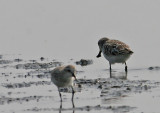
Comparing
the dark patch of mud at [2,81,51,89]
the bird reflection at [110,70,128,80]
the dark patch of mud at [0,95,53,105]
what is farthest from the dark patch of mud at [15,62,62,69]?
the dark patch of mud at [0,95,53,105]

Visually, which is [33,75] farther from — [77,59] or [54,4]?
[54,4]

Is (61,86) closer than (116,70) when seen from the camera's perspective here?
Yes

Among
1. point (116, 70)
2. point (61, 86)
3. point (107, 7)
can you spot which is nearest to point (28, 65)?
point (116, 70)

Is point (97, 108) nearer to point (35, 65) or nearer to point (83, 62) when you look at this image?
point (35, 65)

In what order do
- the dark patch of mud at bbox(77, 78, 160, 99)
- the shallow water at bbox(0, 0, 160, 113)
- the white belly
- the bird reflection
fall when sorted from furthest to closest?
the white belly < the bird reflection < the dark patch of mud at bbox(77, 78, 160, 99) < the shallow water at bbox(0, 0, 160, 113)

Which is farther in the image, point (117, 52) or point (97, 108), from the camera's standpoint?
point (117, 52)

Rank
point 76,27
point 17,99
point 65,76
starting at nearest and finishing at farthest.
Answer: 1. point 17,99
2. point 65,76
3. point 76,27

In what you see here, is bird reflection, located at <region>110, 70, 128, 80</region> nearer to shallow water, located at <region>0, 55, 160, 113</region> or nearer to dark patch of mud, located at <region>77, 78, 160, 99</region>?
shallow water, located at <region>0, 55, 160, 113</region>

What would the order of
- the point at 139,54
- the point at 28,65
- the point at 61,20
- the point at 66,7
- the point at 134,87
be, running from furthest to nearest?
the point at 66,7, the point at 61,20, the point at 139,54, the point at 28,65, the point at 134,87

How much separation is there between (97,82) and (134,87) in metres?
1.23

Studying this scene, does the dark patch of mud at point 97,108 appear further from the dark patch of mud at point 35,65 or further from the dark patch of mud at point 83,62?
the dark patch of mud at point 83,62

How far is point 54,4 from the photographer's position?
28.8m

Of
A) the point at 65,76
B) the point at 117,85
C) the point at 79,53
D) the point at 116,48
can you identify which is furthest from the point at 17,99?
the point at 79,53

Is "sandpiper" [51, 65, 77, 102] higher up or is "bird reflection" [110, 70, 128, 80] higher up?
"bird reflection" [110, 70, 128, 80]
